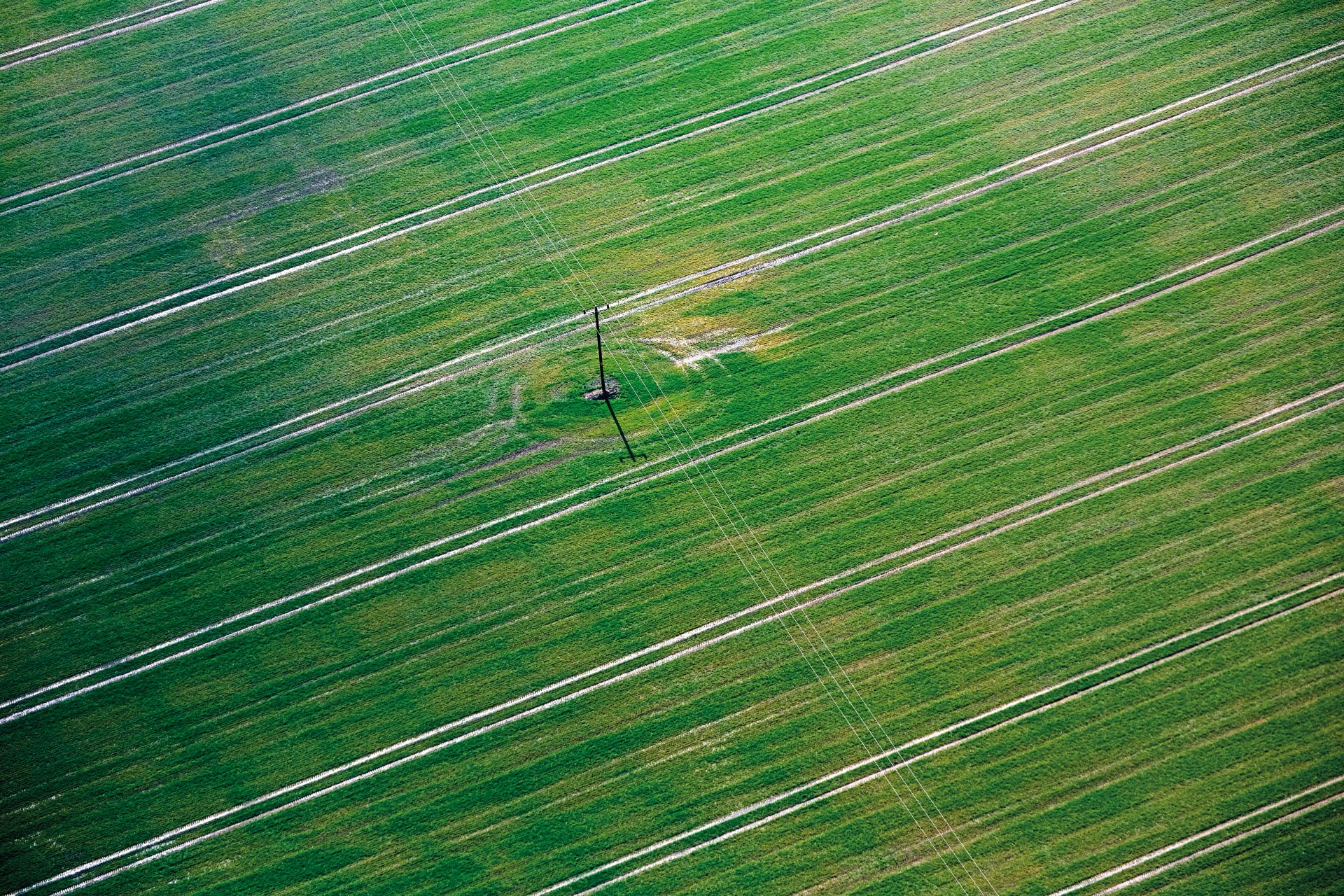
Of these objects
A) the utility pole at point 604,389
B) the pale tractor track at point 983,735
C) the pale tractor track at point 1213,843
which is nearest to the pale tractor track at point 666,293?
the utility pole at point 604,389

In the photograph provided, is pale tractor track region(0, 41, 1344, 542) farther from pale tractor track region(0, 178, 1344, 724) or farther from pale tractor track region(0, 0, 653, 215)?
pale tractor track region(0, 0, 653, 215)

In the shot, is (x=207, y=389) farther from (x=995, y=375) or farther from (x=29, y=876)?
(x=995, y=375)

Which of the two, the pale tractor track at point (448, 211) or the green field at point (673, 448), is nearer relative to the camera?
the green field at point (673, 448)

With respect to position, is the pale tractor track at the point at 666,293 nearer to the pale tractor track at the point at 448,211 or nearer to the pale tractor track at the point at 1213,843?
the pale tractor track at the point at 448,211

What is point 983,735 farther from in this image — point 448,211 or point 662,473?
point 448,211

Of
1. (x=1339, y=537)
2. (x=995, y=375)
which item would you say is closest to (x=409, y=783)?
(x=995, y=375)

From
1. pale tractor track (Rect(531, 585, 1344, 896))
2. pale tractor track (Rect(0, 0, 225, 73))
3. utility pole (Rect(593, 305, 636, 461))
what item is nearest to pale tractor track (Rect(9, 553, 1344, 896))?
pale tractor track (Rect(531, 585, 1344, 896))

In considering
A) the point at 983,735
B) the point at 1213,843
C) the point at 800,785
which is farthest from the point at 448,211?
the point at 1213,843
